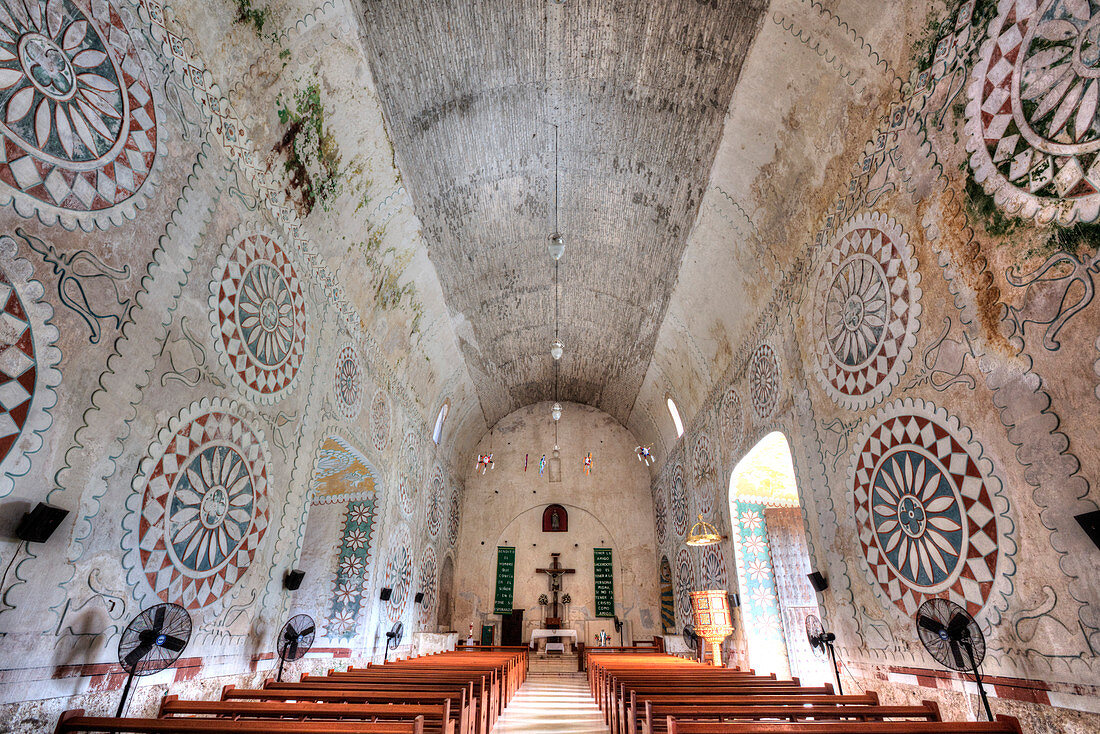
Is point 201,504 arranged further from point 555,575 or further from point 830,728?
point 555,575

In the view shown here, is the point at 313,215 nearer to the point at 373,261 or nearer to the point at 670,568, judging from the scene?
the point at 373,261

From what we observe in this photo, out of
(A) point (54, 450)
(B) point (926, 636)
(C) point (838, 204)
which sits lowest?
(B) point (926, 636)

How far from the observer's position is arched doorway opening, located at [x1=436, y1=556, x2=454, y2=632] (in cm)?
1470

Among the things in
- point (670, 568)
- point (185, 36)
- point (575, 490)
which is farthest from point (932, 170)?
point (575, 490)

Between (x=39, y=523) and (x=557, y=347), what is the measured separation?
27.7 feet

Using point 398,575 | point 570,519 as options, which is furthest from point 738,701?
point 570,519

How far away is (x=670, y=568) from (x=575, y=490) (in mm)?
4112

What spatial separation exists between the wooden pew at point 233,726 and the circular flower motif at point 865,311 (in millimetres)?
4930

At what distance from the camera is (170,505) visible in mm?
4480

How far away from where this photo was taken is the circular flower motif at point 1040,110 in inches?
124

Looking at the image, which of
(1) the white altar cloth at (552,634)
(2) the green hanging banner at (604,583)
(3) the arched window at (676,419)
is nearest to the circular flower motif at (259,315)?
(3) the arched window at (676,419)

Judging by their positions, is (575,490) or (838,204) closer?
(838,204)

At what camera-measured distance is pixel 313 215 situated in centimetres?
672

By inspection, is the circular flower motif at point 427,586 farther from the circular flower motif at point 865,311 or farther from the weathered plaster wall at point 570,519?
the circular flower motif at point 865,311
